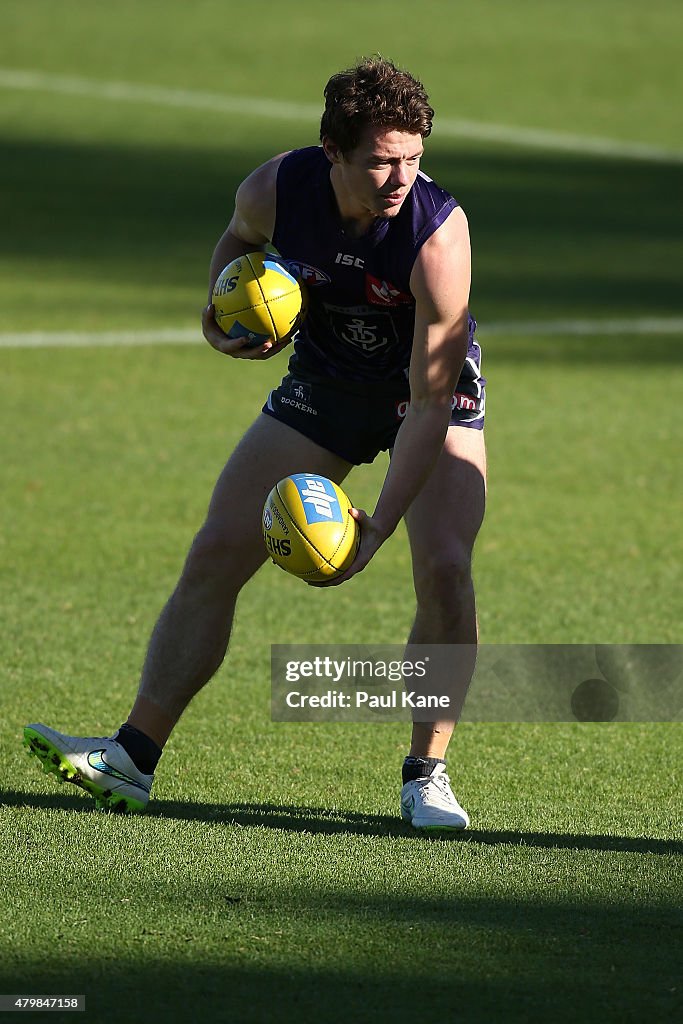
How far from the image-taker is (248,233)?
5172mm

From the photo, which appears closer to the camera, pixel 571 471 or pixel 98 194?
pixel 571 471

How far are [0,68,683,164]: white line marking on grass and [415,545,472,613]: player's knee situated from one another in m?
19.5

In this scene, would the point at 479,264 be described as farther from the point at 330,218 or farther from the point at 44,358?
the point at 330,218

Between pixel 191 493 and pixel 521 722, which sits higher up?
pixel 191 493

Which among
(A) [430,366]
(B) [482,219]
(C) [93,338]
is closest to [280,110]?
(B) [482,219]

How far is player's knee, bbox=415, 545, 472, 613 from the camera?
16.1 ft

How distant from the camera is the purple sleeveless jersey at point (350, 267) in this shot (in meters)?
4.74

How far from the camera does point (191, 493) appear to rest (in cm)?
915

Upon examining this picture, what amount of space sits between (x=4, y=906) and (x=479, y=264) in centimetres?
1327

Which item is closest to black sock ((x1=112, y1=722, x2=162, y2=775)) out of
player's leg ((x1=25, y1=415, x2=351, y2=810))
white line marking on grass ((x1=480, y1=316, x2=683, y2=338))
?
player's leg ((x1=25, y1=415, x2=351, y2=810))

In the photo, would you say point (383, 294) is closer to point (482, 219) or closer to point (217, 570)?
point (217, 570)

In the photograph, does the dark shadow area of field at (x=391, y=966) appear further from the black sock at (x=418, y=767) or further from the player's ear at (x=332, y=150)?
the player's ear at (x=332, y=150)

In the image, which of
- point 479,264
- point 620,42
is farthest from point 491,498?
point 620,42

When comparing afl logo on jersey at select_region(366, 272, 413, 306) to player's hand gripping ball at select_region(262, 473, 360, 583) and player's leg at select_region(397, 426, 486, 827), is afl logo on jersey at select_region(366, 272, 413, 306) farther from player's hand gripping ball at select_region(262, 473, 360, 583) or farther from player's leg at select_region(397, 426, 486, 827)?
player's hand gripping ball at select_region(262, 473, 360, 583)
